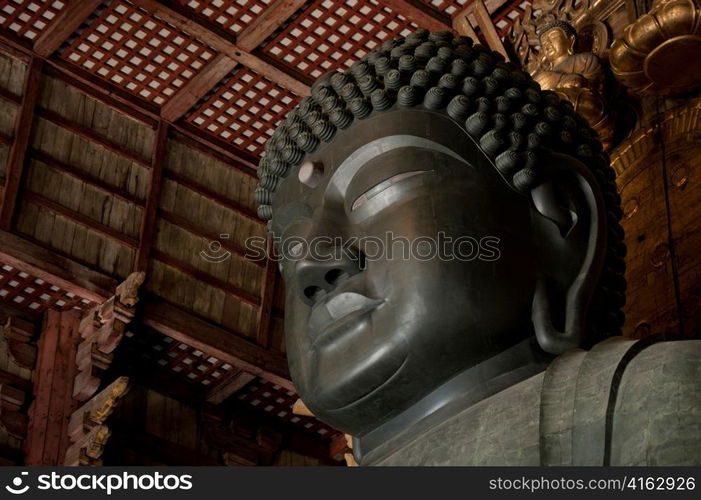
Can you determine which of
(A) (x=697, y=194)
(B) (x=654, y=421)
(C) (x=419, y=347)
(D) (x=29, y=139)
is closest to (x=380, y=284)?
(C) (x=419, y=347)

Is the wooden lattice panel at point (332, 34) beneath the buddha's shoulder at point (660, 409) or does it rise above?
above

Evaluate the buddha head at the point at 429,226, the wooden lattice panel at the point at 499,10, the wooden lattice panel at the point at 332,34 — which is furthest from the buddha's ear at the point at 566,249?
the wooden lattice panel at the point at 332,34

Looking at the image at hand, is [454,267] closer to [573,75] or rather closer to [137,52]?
[573,75]

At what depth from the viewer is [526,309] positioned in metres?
3.67

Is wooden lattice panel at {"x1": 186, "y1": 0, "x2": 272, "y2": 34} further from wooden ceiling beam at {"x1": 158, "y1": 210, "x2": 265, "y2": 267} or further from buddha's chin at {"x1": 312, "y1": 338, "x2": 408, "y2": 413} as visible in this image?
buddha's chin at {"x1": 312, "y1": 338, "x2": 408, "y2": 413}

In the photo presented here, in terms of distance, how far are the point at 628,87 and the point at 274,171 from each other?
4.08 ft

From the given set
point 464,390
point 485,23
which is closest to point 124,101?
point 485,23

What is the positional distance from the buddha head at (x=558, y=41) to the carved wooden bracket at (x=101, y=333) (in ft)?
13.7

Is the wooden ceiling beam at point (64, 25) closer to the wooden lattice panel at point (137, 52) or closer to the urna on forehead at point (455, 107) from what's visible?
the wooden lattice panel at point (137, 52)

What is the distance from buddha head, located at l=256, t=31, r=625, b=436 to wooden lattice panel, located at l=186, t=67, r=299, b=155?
4915 mm

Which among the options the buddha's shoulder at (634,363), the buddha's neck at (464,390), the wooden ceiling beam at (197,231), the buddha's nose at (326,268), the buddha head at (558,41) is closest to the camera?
the buddha's shoulder at (634,363)

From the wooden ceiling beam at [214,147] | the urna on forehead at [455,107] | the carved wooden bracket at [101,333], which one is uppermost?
the wooden ceiling beam at [214,147]

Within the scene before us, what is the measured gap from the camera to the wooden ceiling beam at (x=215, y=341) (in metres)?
9.07

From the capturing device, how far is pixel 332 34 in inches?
340
